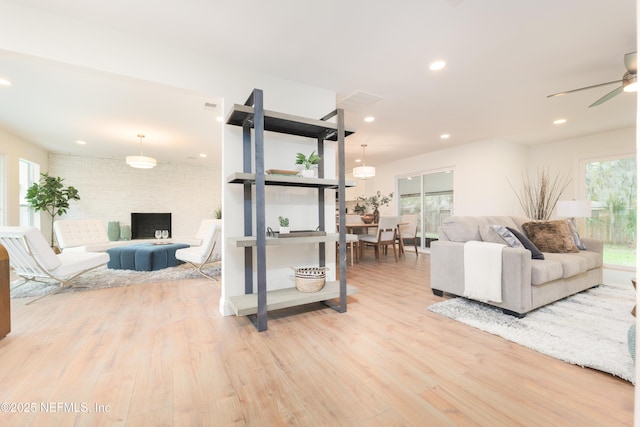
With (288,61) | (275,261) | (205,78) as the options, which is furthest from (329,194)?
(205,78)

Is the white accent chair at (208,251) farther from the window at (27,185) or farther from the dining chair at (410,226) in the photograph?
the dining chair at (410,226)

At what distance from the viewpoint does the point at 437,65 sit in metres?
2.66

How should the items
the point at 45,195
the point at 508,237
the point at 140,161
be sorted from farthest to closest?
the point at 45,195 → the point at 140,161 → the point at 508,237

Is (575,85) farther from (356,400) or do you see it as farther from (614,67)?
(356,400)

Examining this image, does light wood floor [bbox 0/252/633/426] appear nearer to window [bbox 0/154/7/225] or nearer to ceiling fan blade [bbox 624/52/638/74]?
ceiling fan blade [bbox 624/52/638/74]

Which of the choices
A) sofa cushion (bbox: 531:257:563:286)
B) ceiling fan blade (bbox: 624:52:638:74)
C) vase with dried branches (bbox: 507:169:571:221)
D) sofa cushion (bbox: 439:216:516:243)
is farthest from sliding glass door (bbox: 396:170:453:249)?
ceiling fan blade (bbox: 624:52:638:74)

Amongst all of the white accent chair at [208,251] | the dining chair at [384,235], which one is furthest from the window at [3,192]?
the dining chair at [384,235]

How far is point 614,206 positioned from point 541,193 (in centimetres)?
105

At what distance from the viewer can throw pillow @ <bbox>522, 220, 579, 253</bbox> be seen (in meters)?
3.02

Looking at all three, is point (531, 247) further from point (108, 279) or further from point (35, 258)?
point (108, 279)

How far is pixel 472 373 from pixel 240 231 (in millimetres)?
2087

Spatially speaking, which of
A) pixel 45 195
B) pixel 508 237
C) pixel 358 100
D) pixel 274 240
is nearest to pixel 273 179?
pixel 274 240

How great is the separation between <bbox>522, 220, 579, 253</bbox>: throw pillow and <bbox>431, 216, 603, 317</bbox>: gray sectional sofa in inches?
3.9

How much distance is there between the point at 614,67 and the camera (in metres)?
2.72
